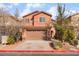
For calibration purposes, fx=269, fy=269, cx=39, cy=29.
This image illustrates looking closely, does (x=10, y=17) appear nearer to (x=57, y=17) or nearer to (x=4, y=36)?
(x=4, y=36)

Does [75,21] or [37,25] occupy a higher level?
[75,21]

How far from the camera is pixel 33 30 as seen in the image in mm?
14234

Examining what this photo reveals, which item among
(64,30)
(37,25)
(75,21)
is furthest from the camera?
(37,25)

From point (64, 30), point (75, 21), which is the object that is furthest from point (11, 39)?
point (75, 21)

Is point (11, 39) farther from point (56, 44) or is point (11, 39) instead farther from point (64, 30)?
point (64, 30)

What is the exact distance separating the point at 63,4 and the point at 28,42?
2666 millimetres

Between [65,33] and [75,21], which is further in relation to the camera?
[65,33]

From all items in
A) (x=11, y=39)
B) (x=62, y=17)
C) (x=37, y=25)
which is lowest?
(x=11, y=39)

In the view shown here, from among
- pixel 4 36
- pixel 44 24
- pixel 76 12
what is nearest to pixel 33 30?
pixel 44 24

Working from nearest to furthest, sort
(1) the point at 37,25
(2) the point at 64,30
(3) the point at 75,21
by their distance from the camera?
(3) the point at 75,21, (2) the point at 64,30, (1) the point at 37,25

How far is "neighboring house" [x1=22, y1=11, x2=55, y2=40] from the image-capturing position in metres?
13.9

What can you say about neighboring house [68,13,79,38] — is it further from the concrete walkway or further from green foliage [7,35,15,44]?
green foliage [7,35,15,44]

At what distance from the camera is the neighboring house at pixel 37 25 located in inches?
548

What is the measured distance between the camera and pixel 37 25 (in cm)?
1411
